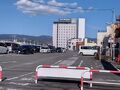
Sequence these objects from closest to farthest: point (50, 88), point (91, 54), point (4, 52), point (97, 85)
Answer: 1. point (50, 88)
2. point (97, 85)
3. point (4, 52)
4. point (91, 54)

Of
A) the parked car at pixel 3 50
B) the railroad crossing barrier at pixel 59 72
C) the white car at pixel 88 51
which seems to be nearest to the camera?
the railroad crossing barrier at pixel 59 72

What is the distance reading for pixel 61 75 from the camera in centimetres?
1767

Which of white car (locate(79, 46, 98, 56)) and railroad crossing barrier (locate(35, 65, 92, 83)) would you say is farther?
white car (locate(79, 46, 98, 56))

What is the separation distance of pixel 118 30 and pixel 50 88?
210ft

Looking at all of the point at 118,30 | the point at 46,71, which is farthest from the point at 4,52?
the point at 46,71

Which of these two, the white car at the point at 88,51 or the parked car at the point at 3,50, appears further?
the white car at the point at 88,51

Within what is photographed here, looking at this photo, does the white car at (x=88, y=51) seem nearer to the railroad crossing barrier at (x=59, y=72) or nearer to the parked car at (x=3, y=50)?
the parked car at (x=3, y=50)

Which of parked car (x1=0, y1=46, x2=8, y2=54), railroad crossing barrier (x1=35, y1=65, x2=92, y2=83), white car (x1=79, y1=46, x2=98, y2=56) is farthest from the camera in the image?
white car (x1=79, y1=46, x2=98, y2=56)

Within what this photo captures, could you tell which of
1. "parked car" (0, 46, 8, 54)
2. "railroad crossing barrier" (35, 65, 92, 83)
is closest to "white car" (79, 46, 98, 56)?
"parked car" (0, 46, 8, 54)

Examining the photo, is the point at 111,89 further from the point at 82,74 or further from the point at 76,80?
the point at 76,80

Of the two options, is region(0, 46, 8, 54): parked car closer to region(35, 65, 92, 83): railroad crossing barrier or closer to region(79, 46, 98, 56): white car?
region(79, 46, 98, 56): white car

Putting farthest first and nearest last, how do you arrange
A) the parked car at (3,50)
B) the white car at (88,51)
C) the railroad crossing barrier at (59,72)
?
the white car at (88,51), the parked car at (3,50), the railroad crossing barrier at (59,72)

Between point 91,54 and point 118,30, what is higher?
point 118,30

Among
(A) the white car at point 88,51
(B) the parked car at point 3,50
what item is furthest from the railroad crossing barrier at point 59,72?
(A) the white car at point 88,51
